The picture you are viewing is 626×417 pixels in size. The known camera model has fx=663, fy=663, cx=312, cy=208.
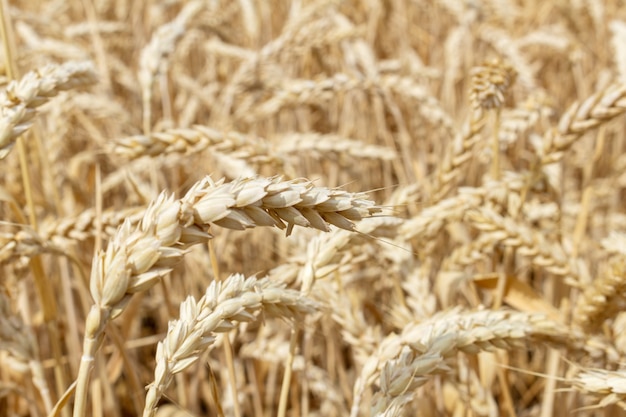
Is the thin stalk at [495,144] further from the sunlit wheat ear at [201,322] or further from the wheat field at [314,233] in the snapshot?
the sunlit wheat ear at [201,322]

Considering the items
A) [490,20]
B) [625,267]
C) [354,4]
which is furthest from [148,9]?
[625,267]

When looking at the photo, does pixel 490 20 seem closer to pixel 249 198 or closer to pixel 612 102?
pixel 612 102

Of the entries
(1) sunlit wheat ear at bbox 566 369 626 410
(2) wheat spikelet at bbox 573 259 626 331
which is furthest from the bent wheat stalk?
(2) wheat spikelet at bbox 573 259 626 331

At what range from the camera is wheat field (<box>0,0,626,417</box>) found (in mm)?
584

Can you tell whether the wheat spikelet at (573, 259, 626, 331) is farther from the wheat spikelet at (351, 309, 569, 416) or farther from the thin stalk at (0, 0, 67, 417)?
the thin stalk at (0, 0, 67, 417)

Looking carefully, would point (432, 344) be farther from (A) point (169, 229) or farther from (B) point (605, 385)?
(A) point (169, 229)

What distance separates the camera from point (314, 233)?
1.05 metres

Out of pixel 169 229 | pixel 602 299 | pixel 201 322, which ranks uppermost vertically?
pixel 169 229

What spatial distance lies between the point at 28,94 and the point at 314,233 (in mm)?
473

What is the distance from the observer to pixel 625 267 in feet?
2.74

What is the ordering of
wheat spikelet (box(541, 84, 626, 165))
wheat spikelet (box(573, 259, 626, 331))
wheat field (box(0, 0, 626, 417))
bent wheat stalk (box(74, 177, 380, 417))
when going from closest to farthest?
bent wheat stalk (box(74, 177, 380, 417)) → wheat field (box(0, 0, 626, 417)) → wheat spikelet (box(573, 259, 626, 331)) → wheat spikelet (box(541, 84, 626, 165))

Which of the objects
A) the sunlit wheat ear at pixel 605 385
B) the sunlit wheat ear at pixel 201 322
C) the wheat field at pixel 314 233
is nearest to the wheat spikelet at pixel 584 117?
the wheat field at pixel 314 233

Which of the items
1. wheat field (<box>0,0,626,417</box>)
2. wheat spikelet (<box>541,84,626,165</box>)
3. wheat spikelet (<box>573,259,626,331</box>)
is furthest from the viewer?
wheat spikelet (<box>541,84,626,165</box>)

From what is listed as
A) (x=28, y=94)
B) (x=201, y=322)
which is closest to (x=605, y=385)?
(x=201, y=322)
